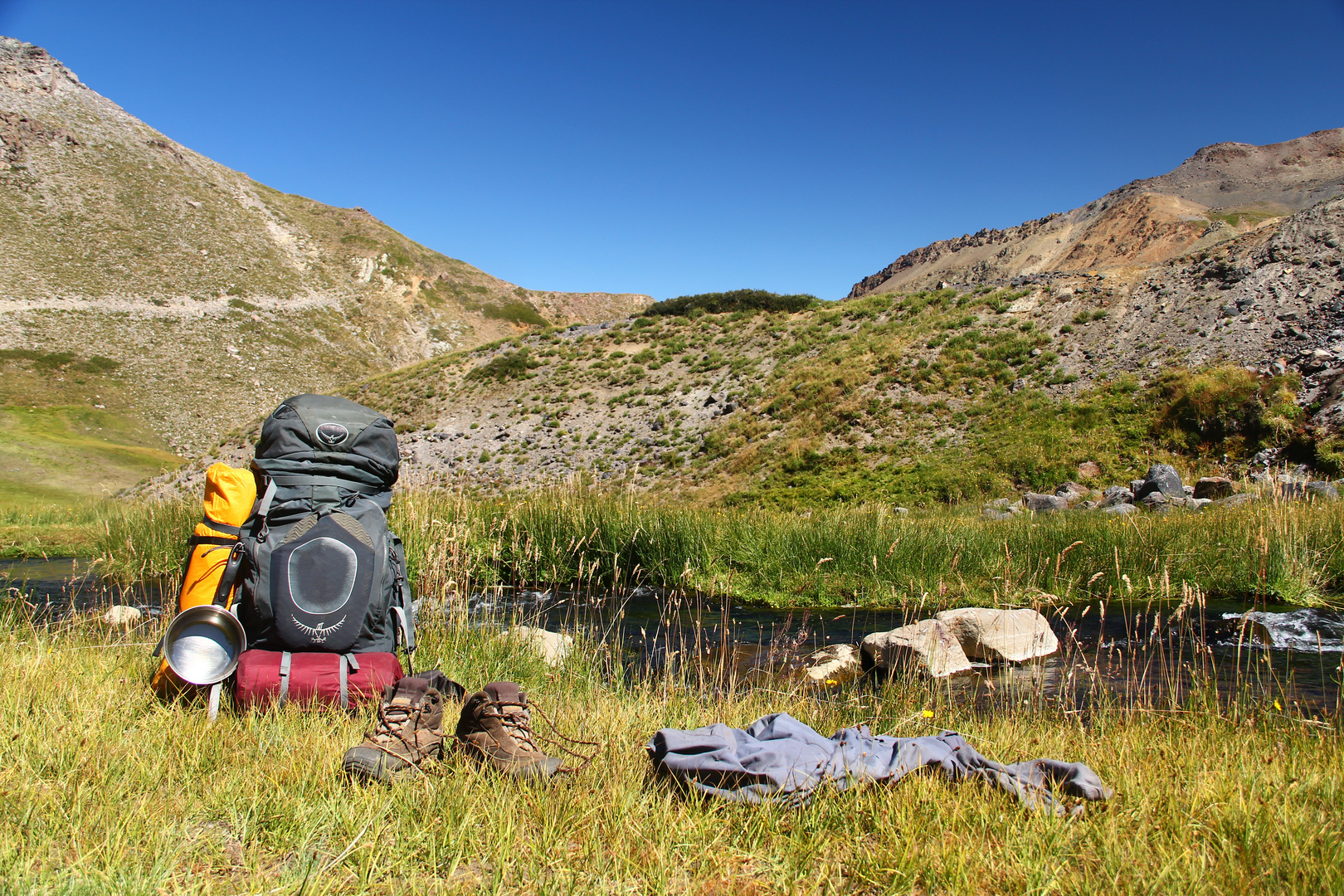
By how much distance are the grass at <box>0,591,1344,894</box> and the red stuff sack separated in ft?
0.35

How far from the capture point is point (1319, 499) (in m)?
10.5

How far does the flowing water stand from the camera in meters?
4.33

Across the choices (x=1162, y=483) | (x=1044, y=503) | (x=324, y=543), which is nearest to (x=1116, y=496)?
(x=1162, y=483)

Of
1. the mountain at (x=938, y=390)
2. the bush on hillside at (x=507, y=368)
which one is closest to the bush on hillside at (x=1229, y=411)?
the mountain at (x=938, y=390)

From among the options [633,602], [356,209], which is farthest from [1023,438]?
[356,209]

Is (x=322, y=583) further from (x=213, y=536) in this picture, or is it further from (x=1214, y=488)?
(x=1214, y=488)

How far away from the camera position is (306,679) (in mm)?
3096

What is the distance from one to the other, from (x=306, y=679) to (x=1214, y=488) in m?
14.7

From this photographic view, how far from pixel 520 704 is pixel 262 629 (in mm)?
1409

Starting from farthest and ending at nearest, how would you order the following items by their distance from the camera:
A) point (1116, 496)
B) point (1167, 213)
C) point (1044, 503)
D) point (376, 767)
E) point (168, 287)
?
point (1167, 213) → point (168, 287) → point (1044, 503) → point (1116, 496) → point (376, 767)

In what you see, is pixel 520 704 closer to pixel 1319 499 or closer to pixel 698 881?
pixel 698 881

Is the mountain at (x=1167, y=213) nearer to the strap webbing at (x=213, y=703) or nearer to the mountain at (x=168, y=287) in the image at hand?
the mountain at (x=168, y=287)

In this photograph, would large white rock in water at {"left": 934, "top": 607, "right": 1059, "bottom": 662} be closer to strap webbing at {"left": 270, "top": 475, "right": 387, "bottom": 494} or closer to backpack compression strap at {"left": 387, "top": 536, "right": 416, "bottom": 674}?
backpack compression strap at {"left": 387, "top": 536, "right": 416, "bottom": 674}

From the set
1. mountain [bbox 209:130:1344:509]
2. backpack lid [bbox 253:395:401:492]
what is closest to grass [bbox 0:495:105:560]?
mountain [bbox 209:130:1344:509]
